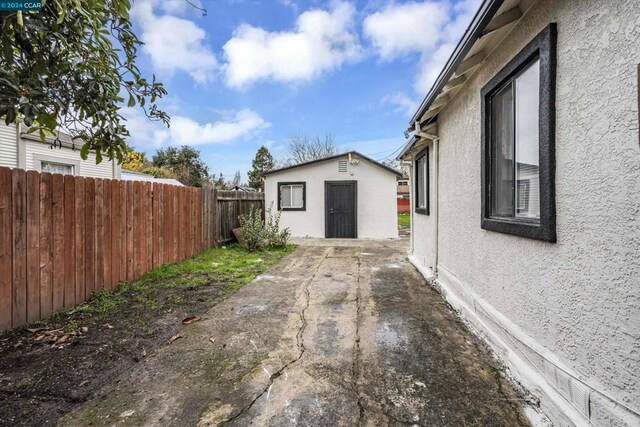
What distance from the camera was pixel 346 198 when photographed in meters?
12.1

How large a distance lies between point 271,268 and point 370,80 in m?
10.5

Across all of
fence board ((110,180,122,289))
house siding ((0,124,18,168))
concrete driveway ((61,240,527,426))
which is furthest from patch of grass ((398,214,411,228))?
house siding ((0,124,18,168))

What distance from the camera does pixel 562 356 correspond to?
1928 millimetres

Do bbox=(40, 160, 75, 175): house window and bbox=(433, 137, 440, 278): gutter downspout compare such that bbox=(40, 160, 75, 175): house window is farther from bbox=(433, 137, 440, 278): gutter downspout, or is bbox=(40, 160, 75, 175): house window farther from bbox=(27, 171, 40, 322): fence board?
bbox=(433, 137, 440, 278): gutter downspout

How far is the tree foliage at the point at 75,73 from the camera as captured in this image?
6.64ft

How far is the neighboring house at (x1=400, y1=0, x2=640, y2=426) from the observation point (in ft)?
4.92

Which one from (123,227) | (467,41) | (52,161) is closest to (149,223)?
(123,227)

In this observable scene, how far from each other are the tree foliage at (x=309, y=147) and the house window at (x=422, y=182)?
2556cm

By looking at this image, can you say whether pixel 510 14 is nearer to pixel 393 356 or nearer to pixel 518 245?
pixel 518 245

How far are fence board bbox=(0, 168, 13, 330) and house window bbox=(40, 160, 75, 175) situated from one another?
8122mm

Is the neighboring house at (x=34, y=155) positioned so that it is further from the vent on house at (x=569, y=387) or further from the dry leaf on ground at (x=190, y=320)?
the vent on house at (x=569, y=387)

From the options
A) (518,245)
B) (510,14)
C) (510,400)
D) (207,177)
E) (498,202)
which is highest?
(207,177)

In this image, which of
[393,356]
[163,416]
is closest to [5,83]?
[163,416]

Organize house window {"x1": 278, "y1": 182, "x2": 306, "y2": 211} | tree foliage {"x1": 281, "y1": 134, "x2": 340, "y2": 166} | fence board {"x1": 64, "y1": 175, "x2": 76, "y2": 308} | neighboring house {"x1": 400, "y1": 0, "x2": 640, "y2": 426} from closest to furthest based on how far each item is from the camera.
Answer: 1. neighboring house {"x1": 400, "y1": 0, "x2": 640, "y2": 426}
2. fence board {"x1": 64, "y1": 175, "x2": 76, "y2": 308}
3. house window {"x1": 278, "y1": 182, "x2": 306, "y2": 211}
4. tree foliage {"x1": 281, "y1": 134, "x2": 340, "y2": 166}
